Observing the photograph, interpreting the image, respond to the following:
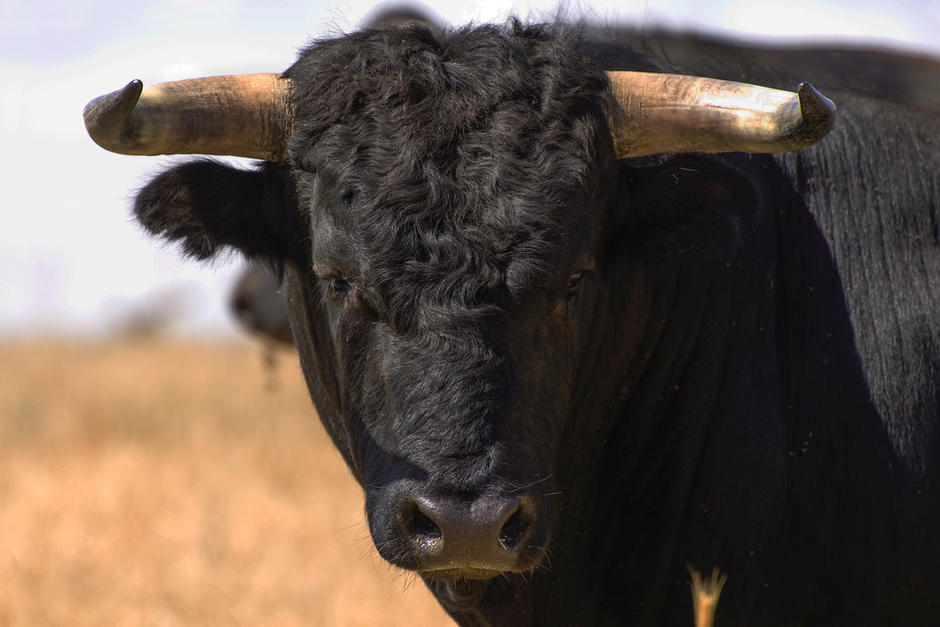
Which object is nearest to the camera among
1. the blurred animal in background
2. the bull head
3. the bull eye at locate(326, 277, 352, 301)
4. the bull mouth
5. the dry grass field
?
the bull head

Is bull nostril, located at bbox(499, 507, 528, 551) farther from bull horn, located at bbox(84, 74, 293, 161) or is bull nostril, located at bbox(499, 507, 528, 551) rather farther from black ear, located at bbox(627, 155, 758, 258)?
bull horn, located at bbox(84, 74, 293, 161)

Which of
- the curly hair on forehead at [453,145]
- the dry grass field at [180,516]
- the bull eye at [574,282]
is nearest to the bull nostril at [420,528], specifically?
the dry grass field at [180,516]

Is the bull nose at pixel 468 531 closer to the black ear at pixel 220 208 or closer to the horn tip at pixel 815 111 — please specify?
the black ear at pixel 220 208

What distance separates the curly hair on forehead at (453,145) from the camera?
9.88ft

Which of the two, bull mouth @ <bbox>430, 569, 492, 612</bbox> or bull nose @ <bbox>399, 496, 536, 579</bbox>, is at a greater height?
bull nose @ <bbox>399, 496, 536, 579</bbox>

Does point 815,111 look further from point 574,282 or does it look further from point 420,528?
point 420,528

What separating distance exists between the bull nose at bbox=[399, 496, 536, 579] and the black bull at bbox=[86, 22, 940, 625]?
83 millimetres

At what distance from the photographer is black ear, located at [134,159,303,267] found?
11.7 feet

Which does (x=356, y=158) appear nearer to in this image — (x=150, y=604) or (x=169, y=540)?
(x=150, y=604)

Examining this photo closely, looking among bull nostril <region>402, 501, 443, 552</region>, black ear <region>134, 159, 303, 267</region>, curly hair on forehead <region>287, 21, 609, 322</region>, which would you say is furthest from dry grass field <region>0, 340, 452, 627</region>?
black ear <region>134, 159, 303, 267</region>

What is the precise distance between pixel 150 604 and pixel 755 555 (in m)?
3.84

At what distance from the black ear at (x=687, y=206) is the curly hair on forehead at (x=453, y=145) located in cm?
27

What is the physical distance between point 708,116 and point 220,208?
5.15ft

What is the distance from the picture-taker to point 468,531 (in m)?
2.73
